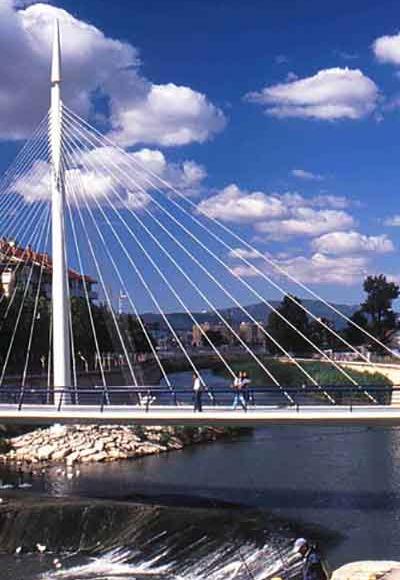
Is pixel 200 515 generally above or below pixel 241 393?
below

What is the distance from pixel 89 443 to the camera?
4503 centimetres

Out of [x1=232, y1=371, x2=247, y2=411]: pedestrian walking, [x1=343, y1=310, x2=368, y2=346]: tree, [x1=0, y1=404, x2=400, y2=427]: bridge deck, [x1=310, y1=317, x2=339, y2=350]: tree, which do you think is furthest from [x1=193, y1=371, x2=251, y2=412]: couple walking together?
[x1=310, y1=317, x2=339, y2=350]: tree

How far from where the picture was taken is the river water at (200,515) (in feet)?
87.4

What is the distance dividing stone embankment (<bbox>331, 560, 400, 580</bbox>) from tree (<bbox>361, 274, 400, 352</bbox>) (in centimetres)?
10836

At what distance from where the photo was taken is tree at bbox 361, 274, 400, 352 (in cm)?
12925

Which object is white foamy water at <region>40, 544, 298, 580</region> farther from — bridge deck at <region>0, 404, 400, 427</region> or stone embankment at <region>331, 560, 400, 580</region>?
bridge deck at <region>0, 404, 400, 427</region>

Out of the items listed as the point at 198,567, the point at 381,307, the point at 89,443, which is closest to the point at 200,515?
the point at 198,567

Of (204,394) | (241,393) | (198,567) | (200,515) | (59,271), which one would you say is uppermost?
(59,271)

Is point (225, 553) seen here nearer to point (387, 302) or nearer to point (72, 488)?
point (72, 488)

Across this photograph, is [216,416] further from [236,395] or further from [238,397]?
[236,395]

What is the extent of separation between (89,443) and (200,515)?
16.0m

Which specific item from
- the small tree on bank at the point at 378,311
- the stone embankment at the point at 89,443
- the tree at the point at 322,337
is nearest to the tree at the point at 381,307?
the small tree on bank at the point at 378,311

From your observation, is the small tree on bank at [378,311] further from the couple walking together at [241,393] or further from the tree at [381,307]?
the couple walking together at [241,393]

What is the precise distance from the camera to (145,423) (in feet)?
104
